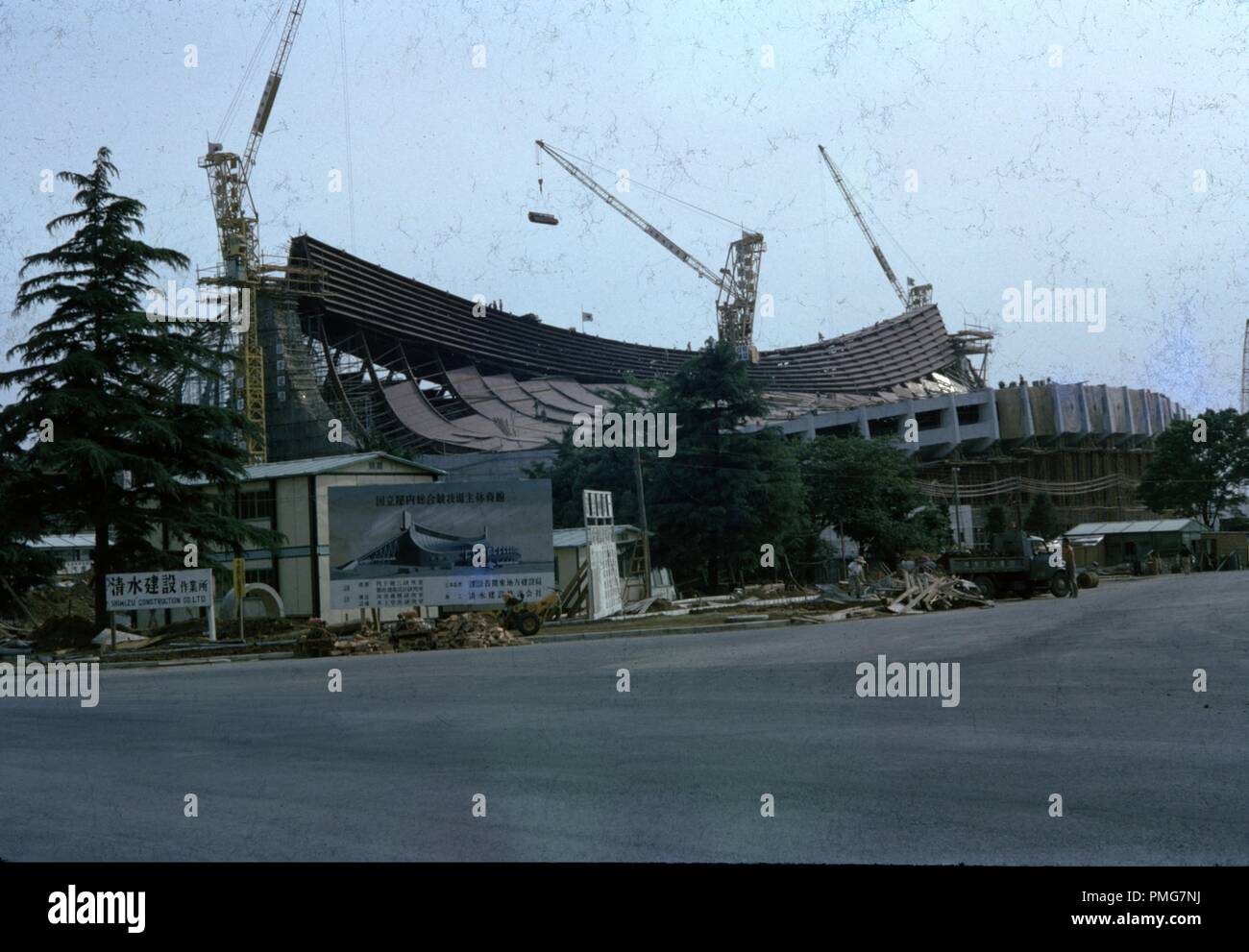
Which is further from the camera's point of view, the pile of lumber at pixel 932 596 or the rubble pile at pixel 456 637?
the pile of lumber at pixel 932 596

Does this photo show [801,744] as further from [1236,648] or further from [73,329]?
[73,329]

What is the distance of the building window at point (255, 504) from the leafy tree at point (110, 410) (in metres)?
5.76

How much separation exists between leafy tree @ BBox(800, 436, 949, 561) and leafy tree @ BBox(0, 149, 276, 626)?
36082 millimetres

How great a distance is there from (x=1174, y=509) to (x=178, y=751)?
8413 cm

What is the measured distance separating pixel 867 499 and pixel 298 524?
3393 centimetres

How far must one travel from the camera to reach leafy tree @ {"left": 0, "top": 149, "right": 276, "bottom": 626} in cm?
3097

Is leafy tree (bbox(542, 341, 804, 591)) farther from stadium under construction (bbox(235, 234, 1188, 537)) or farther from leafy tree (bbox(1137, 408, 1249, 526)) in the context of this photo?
leafy tree (bbox(1137, 408, 1249, 526))

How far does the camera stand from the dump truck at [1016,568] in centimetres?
3772

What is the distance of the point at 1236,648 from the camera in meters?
16.3

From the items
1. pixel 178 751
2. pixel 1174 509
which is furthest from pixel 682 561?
pixel 1174 509

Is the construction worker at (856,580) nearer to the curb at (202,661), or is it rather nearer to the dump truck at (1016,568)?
the dump truck at (1016,568)

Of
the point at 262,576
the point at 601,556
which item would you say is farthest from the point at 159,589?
the point at 601,556

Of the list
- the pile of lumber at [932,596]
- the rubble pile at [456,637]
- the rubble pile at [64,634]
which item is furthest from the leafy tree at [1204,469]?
the rubble pile at [64,634]

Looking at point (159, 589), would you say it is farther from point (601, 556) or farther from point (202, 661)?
point (601, 556)
